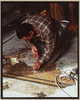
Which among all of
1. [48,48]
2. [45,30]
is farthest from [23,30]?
[48,48]

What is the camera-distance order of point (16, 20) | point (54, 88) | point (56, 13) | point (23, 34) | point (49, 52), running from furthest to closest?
point (56, 13) < point (16, 20) < point (49, 52) < point (23, 34) < point (54, 88)

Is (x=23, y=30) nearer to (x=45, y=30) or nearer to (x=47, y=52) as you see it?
(x=45, y=30)

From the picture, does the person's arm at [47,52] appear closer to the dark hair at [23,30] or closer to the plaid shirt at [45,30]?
the plaid shirt at [45,30]

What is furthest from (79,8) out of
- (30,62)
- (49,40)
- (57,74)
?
(30,62)

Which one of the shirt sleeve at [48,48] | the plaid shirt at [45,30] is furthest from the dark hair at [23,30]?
the shirt sleeve at [48,48]

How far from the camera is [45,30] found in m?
1.57

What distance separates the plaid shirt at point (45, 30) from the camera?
61.9 inches

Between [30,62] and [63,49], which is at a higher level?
[63,49]

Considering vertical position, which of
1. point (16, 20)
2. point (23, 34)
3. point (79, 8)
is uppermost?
point (79, 8)

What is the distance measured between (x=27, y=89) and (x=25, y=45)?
3.08 feet

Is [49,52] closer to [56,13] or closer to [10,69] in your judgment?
[10,69]

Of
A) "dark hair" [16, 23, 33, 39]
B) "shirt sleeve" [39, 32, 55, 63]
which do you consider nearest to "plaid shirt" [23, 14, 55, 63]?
"shirt sleeve" [39, 32, 55, 63]

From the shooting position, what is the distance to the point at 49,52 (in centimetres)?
164

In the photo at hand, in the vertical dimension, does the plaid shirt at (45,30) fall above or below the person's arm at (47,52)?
above
